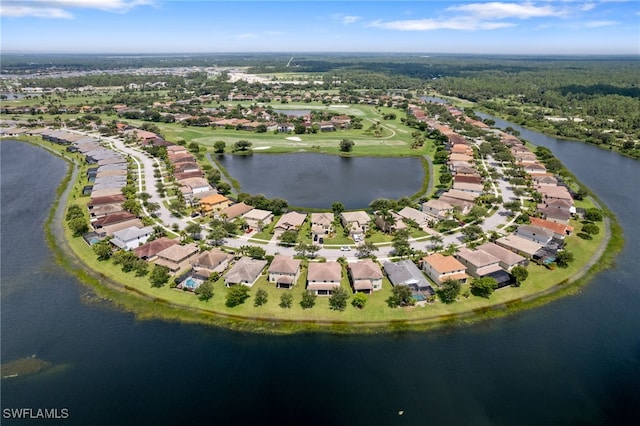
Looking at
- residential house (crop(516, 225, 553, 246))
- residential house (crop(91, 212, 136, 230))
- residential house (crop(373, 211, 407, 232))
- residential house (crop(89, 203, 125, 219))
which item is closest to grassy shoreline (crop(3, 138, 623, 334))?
residential house (crop(516, 225, 553, 246))

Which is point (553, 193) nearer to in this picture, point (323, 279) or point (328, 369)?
point (323, 279)

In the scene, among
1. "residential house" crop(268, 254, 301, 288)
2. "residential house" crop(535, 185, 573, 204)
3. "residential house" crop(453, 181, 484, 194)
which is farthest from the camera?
"residential house" crop(453, 181, 484, 194)

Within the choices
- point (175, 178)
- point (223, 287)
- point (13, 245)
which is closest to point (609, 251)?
point (223, 287)

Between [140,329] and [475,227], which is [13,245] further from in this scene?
[475,227]

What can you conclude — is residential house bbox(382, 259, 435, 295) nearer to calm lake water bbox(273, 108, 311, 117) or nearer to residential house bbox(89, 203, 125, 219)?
residential house bbox(89, 203, 125, 219)

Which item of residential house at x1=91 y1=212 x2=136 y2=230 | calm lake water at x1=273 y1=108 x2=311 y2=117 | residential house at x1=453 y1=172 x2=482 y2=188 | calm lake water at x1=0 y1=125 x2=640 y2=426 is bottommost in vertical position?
calm lake water at x1=0 y1=125 x2=640 y2=426

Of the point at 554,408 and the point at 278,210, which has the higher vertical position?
the point at 278,210

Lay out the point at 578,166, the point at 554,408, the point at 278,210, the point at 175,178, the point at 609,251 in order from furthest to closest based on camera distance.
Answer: the point at 578,166
the point at 175,178
the point at 278,210
the point at 609,251
the point at 554,408
